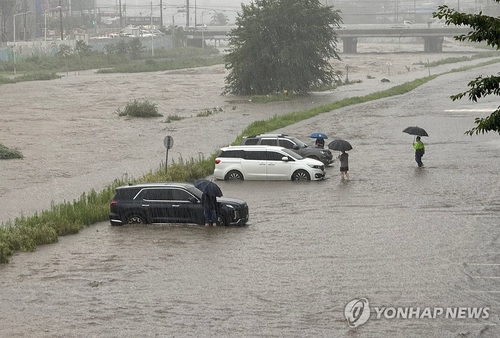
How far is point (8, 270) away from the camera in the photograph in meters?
24.1

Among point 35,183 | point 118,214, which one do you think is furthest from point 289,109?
point 118,214

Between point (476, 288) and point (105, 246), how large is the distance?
1066 cm

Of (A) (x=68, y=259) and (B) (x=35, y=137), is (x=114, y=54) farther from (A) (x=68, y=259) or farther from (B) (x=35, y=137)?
(A) (x=68, y=259)

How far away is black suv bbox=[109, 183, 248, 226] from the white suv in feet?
28.5

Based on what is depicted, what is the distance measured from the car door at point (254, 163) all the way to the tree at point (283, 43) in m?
45.4

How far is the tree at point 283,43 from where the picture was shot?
3278 inches

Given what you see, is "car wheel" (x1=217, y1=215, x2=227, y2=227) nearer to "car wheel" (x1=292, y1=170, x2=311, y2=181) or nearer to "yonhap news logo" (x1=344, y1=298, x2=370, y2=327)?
"yonhap news logo" (x1=344, y1=298, x2=370, y2=327)

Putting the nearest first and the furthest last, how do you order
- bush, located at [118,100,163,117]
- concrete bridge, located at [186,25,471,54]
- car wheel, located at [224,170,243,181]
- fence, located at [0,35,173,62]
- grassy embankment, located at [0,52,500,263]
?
grassy embankment, located at [0,52,500,263], car wheel, located at [224,170,243,181], bush, located at [118,100,163,117], fence, located at [0,35,173,62], concrete bridge, located at [186,25,471,54]

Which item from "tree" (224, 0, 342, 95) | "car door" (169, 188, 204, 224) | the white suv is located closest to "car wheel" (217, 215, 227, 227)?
"car door" (169, 188, 204, 224)

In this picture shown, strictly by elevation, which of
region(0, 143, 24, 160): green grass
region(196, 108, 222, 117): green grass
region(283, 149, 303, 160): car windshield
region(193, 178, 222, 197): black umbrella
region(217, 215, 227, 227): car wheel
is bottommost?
region(196, 108, 222, 117): green grass

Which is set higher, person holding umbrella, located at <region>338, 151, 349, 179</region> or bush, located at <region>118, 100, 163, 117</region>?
person holding umbrella, located at <region>338, 151, 349, 179</region>

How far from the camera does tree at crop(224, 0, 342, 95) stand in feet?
273

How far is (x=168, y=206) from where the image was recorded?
28.5m

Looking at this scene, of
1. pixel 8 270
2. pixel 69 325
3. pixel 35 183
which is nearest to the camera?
pixel 69 325
